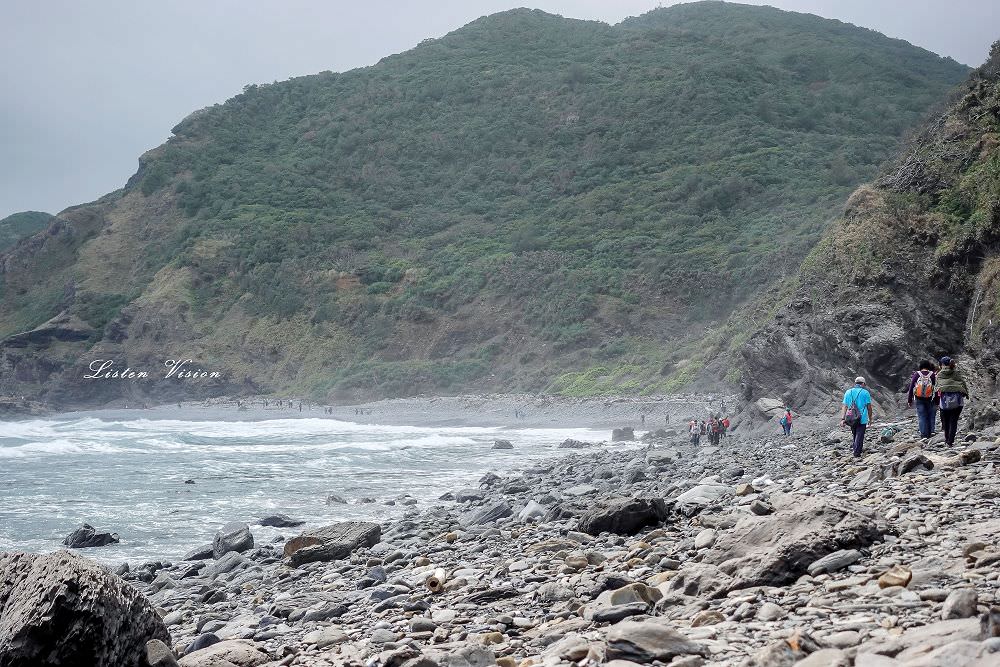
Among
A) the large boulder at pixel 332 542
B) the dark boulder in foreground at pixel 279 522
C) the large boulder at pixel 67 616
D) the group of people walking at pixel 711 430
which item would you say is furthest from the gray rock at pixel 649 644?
the group of people walking at pixel 711 430

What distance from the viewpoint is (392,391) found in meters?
63.5

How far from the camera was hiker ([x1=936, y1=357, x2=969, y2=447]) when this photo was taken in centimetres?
1053

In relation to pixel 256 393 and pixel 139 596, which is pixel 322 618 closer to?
pixel 139 596

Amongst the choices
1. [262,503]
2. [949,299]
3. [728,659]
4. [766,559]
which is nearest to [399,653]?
[728,659]

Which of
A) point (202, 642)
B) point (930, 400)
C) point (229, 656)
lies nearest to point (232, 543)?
point (202, 642)

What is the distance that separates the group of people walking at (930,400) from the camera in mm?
10570

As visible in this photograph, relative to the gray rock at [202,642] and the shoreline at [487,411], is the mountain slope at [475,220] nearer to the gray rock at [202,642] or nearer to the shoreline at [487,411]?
the shoreline at [487,411]

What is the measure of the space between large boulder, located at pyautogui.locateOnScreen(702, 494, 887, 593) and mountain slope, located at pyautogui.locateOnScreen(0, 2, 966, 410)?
39.8 meters

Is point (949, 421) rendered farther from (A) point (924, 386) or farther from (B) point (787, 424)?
(B) point (787, 424)

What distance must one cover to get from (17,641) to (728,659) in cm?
384

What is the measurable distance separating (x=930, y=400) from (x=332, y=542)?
8197 millimetres

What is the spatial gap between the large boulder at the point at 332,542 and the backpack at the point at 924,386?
24.8 feet

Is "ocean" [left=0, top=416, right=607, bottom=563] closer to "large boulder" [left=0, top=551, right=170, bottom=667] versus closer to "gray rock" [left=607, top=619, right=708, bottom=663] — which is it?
"large boulder" [left=0, top=551, right=170, bottom=667]

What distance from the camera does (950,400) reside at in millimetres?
10586
